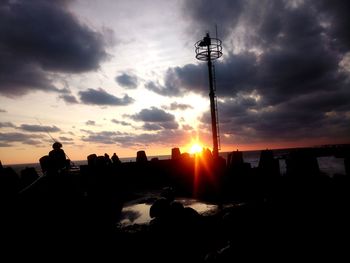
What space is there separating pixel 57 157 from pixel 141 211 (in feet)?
14.4

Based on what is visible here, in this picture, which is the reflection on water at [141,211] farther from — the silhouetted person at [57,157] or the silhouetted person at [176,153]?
the silhouetted person at [176,153]

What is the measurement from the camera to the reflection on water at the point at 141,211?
32.2 ft

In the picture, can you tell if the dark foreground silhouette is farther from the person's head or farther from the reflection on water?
the person's head

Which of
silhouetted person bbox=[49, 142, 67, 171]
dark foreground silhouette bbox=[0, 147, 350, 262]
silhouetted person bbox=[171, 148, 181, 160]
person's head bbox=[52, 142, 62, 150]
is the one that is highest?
silhouetted person bbox=[171, 148, 181, 160]

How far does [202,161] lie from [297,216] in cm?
1126

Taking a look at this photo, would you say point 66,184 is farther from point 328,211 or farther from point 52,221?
point 328,211

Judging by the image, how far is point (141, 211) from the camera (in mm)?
11266

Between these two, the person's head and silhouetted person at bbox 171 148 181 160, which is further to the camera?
silhouetted person at bbox 171 148 181 160

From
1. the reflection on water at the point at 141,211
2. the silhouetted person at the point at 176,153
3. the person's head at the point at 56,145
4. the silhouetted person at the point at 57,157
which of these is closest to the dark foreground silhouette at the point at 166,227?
the silhouetted person at the point at 57,157

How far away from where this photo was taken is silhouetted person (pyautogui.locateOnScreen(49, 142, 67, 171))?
8.95 metres

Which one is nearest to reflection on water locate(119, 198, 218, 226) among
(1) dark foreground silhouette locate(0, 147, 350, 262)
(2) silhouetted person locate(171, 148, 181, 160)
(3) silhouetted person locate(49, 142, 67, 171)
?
(1) dark foreground silhouette locate(0, 147, 350, 262)

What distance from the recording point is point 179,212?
8734 millimetres

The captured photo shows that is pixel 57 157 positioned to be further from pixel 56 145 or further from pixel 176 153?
pixel 176 153

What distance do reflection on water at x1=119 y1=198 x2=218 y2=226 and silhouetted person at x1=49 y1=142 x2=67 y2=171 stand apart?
125 inches
